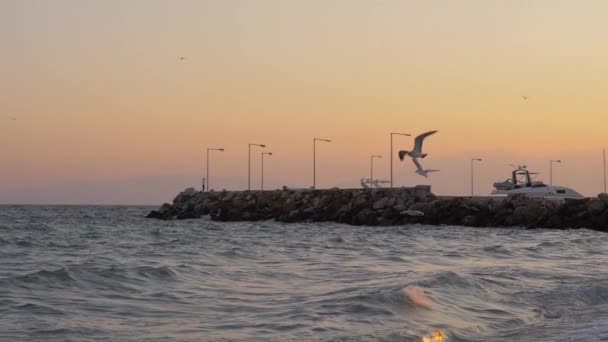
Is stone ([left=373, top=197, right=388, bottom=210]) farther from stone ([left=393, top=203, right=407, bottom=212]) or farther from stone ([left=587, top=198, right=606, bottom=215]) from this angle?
stone ([left=587, top=198, right=606, bottom=215])

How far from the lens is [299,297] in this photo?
473 inches

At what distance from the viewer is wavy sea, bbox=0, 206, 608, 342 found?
9430mm

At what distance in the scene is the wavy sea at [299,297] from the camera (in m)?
9.43

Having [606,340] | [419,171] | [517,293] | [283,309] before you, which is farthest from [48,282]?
[419,171]

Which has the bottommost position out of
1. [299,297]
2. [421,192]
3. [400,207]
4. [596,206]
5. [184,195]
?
[299,297]

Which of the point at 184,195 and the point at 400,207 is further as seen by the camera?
the point at 184,195

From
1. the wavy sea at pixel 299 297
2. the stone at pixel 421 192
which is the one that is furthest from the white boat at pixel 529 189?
the wavy sea at pixel 299 297

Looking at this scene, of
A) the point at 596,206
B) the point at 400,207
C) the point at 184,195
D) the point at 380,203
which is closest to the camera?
the point at 596,206

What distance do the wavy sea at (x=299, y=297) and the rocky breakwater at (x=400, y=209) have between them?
2176 cm

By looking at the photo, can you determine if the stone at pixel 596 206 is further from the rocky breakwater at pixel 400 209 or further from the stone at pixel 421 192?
the stone at pixel 421 192

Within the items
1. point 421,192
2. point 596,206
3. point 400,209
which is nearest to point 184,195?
point 421,192

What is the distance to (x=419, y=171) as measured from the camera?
28266 millimetres

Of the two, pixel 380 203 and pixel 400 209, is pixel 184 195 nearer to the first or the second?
pixel 380 203

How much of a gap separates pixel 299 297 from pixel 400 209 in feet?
116
